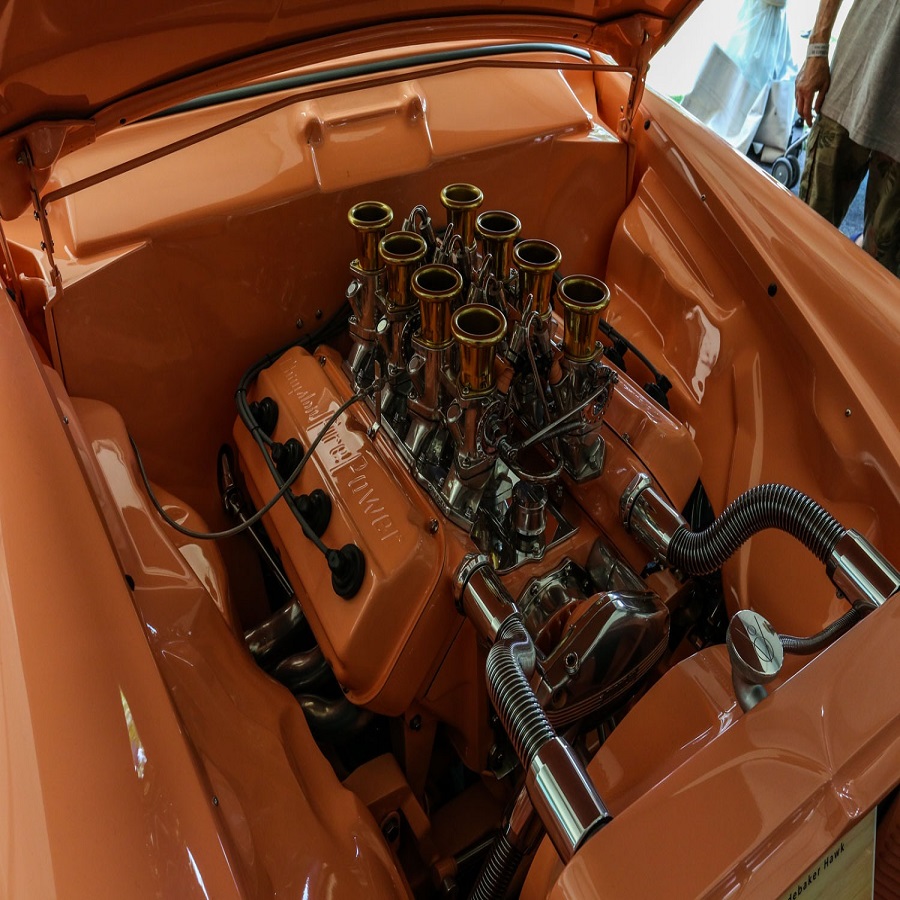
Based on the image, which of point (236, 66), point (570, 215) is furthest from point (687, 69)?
point (236, 66)

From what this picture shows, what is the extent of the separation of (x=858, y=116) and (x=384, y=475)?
5.48 feet

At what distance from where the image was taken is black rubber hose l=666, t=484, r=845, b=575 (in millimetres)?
760

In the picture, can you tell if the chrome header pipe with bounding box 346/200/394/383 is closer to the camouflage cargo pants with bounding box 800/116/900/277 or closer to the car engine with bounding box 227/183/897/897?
the car engine with bounding box 227/183/897/897

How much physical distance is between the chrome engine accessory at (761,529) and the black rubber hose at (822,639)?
19 millimetres

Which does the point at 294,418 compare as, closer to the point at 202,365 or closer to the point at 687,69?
the point at 202,365

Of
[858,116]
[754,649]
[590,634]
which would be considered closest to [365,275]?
[590,634]

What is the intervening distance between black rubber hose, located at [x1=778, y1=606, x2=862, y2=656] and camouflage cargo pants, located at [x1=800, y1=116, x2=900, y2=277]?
1695mm

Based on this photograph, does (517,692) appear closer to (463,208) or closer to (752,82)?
(463,208)

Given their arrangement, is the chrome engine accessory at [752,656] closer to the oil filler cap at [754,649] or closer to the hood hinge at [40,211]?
the oil filler cap at [754,649]

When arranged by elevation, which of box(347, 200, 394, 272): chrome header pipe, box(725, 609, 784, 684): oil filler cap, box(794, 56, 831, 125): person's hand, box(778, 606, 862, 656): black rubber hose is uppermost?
box(794, 56, 831, 125): person's hand

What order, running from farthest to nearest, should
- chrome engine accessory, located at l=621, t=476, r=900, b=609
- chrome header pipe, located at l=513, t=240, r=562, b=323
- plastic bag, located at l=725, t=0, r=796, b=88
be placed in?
plastic bag, located at l=725, t=0, r=796, b=88 < chrome header pipe, located at l=513, t=240, r=562, b=323 < chrome engine accessory, located at l=621, t=476, r=900, b=609

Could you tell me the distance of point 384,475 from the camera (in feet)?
3.28

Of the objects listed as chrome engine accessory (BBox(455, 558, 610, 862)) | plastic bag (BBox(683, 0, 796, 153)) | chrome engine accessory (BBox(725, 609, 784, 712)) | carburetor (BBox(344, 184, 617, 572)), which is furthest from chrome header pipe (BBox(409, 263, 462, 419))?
plastic bag (BBox(683, 0, 796, 153))

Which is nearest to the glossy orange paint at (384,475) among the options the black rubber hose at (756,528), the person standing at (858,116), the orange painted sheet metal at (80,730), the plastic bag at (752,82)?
the orange painted sheet metal at (80,730)
